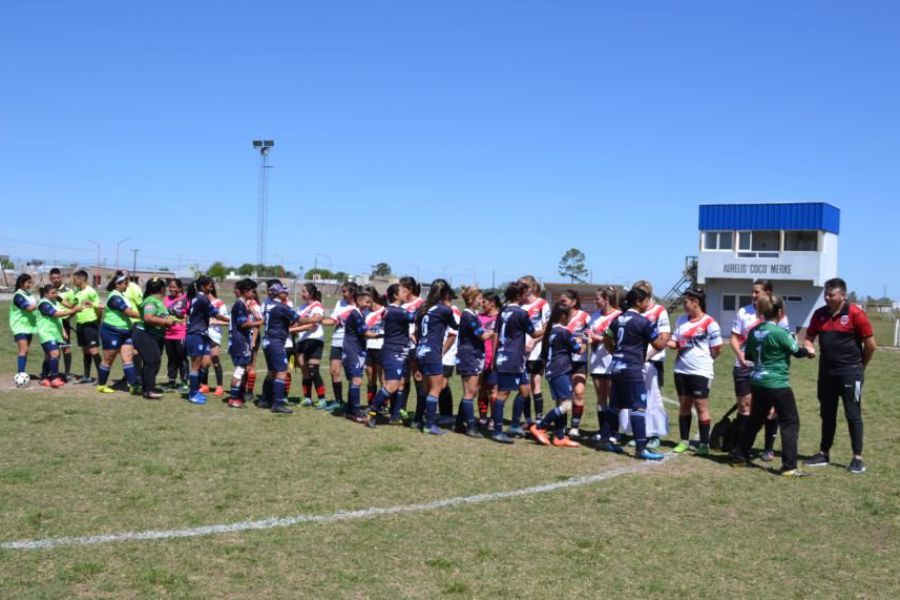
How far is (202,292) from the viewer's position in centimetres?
1186

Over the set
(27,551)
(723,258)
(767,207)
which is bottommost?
(27,551)

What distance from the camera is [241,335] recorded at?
11.3 m

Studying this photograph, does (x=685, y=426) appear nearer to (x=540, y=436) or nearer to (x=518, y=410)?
(x=540, y=436)

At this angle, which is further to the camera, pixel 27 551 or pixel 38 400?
pixel 38 400

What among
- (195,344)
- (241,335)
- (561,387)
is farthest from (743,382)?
(195,344)

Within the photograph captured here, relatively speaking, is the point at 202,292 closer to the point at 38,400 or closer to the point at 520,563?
the point at 38,400

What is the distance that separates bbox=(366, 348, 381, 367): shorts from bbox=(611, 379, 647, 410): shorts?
390 cm

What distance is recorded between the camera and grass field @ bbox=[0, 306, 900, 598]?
505 centimetres

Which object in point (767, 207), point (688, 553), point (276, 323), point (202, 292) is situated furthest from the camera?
point (767, 207)

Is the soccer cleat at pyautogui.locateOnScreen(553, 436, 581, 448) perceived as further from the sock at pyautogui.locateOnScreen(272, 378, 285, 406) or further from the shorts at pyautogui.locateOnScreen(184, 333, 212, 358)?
the shorts at pyautogui.locateOnScreen(184, 333, 212, 358)

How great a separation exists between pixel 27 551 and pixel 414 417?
240 inches

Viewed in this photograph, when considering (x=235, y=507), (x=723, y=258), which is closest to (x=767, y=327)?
(x=235, y=507)

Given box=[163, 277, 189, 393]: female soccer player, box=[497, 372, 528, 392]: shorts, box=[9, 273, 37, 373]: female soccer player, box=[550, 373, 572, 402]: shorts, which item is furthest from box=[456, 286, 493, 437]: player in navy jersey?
box=[9, 273, 37, 373]: female soccer player

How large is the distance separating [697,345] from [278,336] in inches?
216
